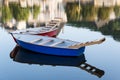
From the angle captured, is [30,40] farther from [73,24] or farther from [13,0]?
[13,0]

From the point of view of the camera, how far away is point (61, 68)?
89.0 ft

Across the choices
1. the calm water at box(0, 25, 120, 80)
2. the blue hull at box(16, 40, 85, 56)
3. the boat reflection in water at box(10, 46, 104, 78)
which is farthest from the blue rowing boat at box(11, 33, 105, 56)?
the calm water at box(0, 25, 120, 80)

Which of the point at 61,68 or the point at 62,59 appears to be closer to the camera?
the point at 61,68

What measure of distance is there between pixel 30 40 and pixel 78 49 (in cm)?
482

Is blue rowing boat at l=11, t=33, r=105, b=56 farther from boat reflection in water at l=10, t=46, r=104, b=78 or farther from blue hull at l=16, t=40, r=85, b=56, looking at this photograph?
boat reflection in water at l=10, t=46, r=104, b=78

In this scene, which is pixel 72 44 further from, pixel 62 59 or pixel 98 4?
pixel 98 4

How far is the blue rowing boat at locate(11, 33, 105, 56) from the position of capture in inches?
1128

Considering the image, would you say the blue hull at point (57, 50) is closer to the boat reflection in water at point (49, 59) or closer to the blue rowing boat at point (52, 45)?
the blue rowing boat at point (52, 45)

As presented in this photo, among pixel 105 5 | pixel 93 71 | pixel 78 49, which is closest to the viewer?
pixel 93 71

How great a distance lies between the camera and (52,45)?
95.9 feet

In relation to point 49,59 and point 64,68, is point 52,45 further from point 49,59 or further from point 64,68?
point 64,68

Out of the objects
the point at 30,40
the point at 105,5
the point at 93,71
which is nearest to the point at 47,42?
the point at 30,40

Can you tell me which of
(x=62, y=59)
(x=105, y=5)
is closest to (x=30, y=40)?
(x=62, y=59)

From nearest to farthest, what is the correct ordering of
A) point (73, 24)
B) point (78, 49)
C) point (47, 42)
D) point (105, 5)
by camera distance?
point (78, 49) → point (47, 42) → point (73, 24) → point (105, 5)
